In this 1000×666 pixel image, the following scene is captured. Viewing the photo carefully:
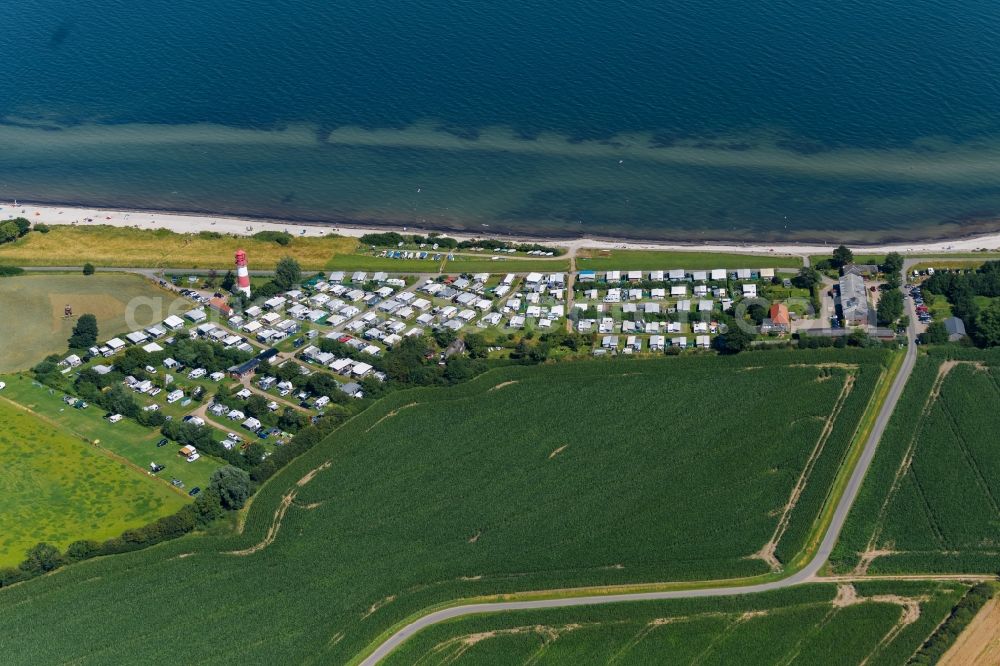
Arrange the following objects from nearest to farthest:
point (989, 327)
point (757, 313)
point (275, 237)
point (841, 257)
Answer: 1. point (989, 327)
2. point (757, 313)
3. point (841, 257)
4. point (275, 237)

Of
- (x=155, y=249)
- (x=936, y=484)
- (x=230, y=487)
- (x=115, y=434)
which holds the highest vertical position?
(x=155, y=249)

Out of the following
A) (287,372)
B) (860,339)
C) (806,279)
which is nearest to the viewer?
(287,372)

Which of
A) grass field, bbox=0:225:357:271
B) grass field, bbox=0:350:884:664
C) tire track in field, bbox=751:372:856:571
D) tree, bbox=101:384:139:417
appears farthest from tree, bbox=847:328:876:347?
tree, bbox=101:384:139:417

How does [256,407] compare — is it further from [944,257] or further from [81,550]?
[944,257]

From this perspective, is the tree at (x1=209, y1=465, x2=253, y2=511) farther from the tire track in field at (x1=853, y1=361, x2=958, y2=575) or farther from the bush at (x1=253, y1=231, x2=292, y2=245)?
the tire track in field at (x1=853, y1=361, x2=958, y2=575)

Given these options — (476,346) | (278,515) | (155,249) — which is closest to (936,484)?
(476,346)

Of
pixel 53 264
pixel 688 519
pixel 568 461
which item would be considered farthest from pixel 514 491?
pixel 53 264

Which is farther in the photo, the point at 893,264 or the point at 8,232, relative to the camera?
the point at 8,232
